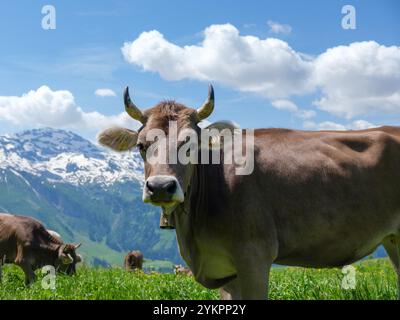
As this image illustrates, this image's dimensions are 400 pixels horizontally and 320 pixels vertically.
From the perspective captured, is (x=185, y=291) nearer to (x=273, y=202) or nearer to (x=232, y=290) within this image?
(x=232, y=290)

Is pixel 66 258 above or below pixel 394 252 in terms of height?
above

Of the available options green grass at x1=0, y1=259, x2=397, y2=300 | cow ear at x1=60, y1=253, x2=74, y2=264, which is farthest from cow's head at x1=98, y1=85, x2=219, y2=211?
cow ear at x1=60, y1=253, x2=74, y2=264

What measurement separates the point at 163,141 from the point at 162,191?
0.89 metres

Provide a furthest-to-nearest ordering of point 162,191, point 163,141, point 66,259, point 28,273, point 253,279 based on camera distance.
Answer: point 66,259
point 28,273
point 163,141
point 253,279
point 162,191

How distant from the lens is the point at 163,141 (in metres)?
7.13

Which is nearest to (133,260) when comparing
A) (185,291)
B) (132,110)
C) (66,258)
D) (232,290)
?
(66,258)

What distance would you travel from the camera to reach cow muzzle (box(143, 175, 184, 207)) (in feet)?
21.2

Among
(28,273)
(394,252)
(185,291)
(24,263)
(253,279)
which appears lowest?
(185,291)

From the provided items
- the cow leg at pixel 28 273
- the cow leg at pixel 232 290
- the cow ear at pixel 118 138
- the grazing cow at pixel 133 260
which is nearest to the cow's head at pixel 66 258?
the cow leg at pixel 28 273

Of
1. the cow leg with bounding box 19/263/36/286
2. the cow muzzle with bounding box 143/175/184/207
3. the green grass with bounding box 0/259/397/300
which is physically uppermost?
the cow muzzle with bounding box 143/175/184/207

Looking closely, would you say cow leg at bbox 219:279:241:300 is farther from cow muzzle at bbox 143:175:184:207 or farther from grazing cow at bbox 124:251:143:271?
grazing cow at bbox 124:251:143:271

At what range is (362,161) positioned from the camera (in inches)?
320
